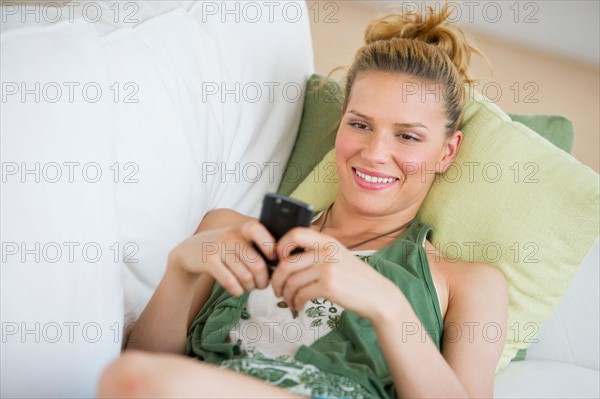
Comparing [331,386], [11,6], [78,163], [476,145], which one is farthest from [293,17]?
[331,386]

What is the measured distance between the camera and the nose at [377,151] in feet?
4.67

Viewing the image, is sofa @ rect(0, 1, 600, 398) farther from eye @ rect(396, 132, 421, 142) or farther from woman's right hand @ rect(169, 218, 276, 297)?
eye @ rect(396, 132, 421, 142)

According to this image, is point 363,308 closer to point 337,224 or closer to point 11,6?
point 337,224

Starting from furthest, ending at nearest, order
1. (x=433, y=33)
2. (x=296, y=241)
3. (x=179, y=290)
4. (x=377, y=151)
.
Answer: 1. (x=433, y=33)
2. (x=377, y=151)
3. (x=179, y=290)
4. (x=296, y=241)

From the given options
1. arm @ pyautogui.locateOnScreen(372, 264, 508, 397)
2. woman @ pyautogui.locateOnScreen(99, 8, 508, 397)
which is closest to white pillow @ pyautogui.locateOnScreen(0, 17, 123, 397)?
woman @ pyautogui.locateOnScreen(99, 8, 508, 397)

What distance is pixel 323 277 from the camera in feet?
3.47

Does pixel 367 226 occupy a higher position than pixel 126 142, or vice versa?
pixel 126 142

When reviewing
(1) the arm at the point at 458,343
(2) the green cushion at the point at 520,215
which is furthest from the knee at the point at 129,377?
(2) the green cushion at the point at 520,215

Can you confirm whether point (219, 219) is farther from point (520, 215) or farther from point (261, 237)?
point (520, 215)

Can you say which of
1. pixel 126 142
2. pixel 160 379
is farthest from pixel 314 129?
pixel 160 379

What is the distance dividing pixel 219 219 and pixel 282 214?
43 cm

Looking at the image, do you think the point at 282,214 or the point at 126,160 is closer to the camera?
the point at 282,214

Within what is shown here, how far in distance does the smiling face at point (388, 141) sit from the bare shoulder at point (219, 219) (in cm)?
23

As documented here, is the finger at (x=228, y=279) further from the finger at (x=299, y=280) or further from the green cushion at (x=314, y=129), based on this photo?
the green cushion at (x=314, y=129)
